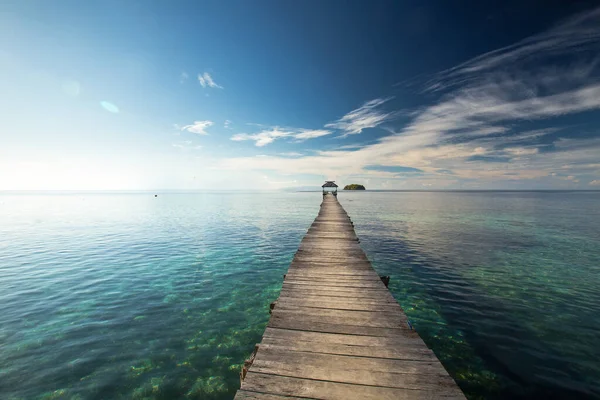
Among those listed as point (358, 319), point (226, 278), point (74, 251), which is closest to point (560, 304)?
point (358, 319)

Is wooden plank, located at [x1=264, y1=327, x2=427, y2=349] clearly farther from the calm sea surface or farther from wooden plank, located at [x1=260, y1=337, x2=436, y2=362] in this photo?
the calm sea surface

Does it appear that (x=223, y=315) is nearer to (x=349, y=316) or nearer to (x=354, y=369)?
(x=349, y=316)

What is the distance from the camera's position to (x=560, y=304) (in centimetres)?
993

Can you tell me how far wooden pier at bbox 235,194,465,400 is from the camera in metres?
3.43

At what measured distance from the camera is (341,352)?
14.1 feet

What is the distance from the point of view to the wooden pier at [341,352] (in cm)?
343

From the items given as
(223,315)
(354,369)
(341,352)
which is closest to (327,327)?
(341,352)

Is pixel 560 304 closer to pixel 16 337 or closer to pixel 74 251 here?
pixel 16 337

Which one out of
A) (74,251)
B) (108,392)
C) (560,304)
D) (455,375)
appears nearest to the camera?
(108,392)

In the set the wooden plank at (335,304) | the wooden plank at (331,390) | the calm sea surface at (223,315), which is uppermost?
the wooden plank at (331,390)

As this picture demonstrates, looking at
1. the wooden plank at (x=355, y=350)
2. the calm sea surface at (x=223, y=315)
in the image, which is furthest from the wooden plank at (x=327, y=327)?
the calm sea surface at (x=223, y=315)

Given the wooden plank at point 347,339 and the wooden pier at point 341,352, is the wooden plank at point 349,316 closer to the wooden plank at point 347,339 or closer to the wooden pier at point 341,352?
the wooden pier at point 341,352

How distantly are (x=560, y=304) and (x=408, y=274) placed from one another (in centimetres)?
591

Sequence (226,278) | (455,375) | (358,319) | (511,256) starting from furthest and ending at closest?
(511,256) < (226,278) < (455,375) < (358,319)
